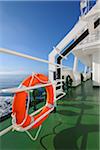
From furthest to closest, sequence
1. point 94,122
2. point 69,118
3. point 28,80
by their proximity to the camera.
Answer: point 69,118, point 94,122, point 28,80

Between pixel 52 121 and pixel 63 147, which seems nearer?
pixel 63 147

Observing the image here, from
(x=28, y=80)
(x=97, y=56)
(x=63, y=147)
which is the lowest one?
(x=63, y=147)

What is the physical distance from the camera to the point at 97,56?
6.19 metres

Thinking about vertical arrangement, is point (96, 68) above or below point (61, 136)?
above

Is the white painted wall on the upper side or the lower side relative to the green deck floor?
upper

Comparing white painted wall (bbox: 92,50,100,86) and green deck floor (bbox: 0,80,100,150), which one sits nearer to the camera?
green deck floor (bbox: 0,80,100,150)

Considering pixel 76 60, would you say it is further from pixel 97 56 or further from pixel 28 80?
pixel 28 80

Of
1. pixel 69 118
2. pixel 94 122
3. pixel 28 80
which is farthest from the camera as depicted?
pixel 69 118

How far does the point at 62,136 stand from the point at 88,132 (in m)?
0.32

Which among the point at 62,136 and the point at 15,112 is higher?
the point at 15,112

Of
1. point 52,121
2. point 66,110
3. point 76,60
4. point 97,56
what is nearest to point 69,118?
point 52,121

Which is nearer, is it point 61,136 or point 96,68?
point 61,136

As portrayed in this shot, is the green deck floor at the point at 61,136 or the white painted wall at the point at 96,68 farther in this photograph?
the white painted wall at the point at 96,68

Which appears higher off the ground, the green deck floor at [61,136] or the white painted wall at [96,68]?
the white painted wall at [96,68]
